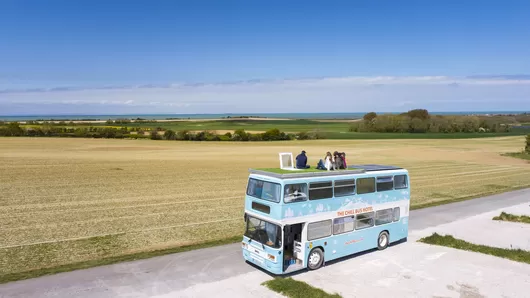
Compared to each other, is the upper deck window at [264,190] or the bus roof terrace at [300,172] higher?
the bus roof terrace at [300,172]

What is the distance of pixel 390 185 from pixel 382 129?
415 feet

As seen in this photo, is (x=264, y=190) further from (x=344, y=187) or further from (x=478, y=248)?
(x=478, y=248)

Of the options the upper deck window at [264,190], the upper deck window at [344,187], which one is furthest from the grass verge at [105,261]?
the upper deck window at [344,187]

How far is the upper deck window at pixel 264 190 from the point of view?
14524 millimetres

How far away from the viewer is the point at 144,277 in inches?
585

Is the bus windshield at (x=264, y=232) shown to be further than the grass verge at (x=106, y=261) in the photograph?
No

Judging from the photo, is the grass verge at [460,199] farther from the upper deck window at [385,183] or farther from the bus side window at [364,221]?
the bus side window at [364,221]

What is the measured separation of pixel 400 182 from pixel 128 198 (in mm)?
20059

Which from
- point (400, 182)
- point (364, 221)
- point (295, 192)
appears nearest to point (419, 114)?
point (400, 182)

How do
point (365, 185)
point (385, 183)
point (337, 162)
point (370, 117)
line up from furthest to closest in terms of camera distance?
point (370, 117), point (385, 183), point (365, 185), point (337, 162)

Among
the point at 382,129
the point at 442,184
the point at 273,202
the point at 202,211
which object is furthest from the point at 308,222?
the point at 382,129

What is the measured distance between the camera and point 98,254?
17.5 metres

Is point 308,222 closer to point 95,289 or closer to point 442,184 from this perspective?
point 95,289

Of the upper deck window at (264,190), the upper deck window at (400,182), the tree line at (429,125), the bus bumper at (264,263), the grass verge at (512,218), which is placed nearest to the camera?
the upper deck window at (264,190)
